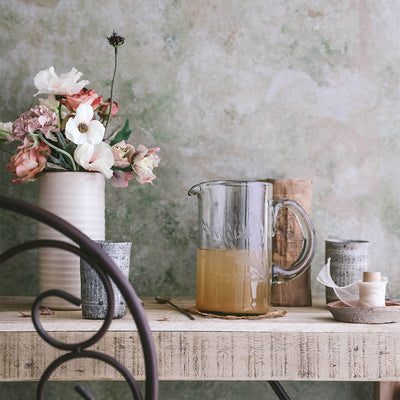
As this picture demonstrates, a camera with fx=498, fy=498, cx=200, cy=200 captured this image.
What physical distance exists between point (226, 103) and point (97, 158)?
436mm

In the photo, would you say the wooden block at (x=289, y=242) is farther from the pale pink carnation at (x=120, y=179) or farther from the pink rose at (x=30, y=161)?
the pink rose at (x=30, y=161)

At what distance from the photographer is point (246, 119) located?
1345mm

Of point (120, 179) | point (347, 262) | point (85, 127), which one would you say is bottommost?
point (347, 262)

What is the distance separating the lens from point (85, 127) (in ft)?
3.45

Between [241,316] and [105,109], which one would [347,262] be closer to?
[241,316]

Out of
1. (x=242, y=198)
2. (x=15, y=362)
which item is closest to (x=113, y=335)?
(x=15, y=362)

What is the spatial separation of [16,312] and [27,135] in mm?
370

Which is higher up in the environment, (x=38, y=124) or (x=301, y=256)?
(x=38, y=124)

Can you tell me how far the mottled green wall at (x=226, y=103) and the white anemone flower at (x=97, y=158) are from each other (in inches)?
10.7

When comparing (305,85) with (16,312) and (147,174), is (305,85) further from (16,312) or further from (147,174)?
(16,312)

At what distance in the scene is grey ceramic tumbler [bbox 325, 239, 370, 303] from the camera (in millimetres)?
1118

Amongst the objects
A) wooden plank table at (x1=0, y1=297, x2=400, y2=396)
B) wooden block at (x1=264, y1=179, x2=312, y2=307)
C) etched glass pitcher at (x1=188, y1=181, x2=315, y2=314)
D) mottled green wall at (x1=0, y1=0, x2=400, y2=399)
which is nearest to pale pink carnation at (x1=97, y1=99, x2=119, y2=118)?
mottled green wall at (x1=0, y1=0, x2=400, y2=399)

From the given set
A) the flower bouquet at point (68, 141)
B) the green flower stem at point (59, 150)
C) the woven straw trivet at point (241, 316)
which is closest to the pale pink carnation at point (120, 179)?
the flower bouquet at point (68, 141)

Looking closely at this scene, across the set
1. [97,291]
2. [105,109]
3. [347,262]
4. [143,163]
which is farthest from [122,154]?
[347,262]
